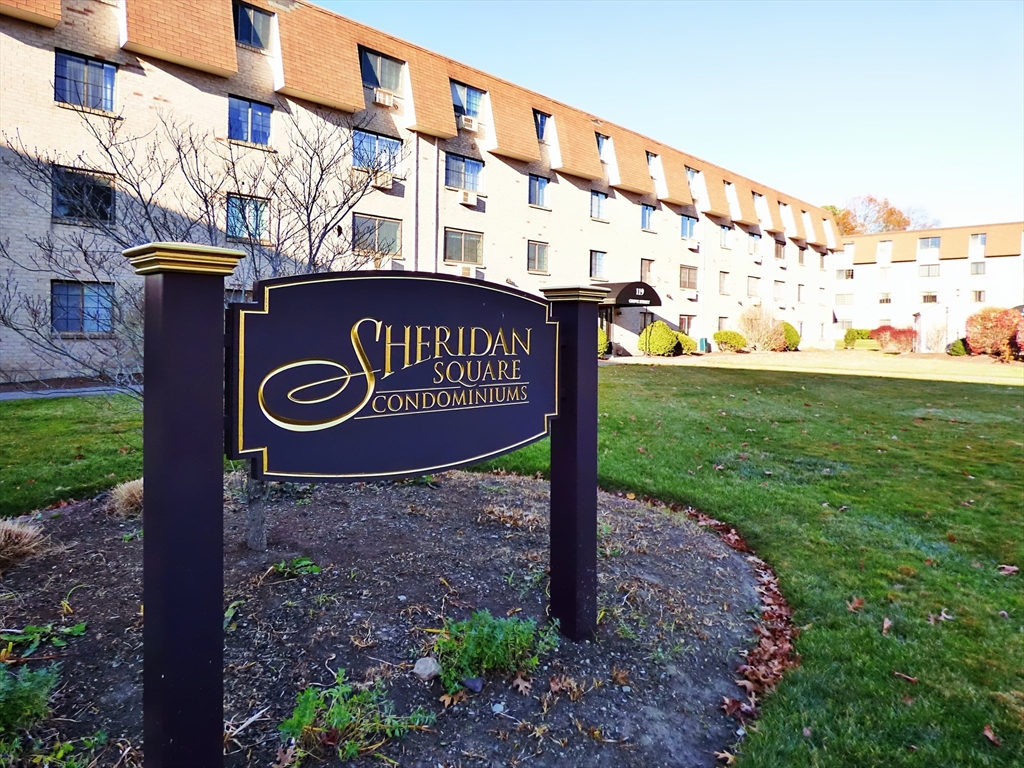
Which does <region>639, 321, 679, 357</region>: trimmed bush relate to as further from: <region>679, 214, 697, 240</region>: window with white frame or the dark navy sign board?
the dark navy sign board

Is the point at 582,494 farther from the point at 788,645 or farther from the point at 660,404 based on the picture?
the point at 660,404

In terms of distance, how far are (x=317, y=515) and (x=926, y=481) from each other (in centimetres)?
716

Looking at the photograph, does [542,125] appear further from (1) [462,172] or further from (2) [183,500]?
(2) [183,500]

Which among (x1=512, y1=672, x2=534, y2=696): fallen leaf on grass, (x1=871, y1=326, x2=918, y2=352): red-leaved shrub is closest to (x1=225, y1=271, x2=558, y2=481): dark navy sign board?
(x1=512, y1=672, x2=534, y2=696): fallen leaf on grass

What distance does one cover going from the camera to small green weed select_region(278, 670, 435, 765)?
2.45 meters

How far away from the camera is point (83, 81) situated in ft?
50.7

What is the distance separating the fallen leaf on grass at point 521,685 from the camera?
294 centimetres

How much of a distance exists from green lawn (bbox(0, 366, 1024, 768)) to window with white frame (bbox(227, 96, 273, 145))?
10349 mm

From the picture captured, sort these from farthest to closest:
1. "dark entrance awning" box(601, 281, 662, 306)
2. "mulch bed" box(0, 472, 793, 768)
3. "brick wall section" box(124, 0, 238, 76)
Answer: "dark entrance awning" box(601, 281, 662, 306) → "brick wall section" box(124, 0, 238, 76) → "mulch bed" box(0, 472, 793, 768)

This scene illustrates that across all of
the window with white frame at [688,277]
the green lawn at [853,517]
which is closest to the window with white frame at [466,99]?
the window with white frame at [688,277]

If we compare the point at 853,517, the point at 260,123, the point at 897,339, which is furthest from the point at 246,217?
the point at 897,339

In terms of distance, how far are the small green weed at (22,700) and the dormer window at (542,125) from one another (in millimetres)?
26541

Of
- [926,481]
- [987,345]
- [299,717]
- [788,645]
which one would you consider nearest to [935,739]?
[788,645]

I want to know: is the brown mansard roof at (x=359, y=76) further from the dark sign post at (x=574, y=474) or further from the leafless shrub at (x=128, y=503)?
the dark sign post at (x=574, y=474)
